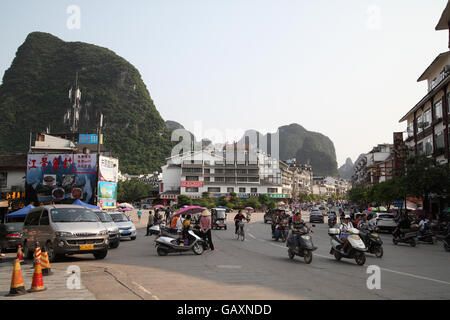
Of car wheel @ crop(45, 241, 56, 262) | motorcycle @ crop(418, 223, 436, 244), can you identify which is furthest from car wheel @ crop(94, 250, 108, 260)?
motorcycle @ crop(418, 223, 436, 244)

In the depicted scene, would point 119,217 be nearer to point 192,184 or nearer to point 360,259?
point 360,259

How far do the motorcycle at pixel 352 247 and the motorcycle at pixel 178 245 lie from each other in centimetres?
509

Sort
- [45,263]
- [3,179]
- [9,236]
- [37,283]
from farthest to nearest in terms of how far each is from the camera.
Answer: [3,179] → [9,236] → [45,263] → [37,283]

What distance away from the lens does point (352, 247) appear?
11789 mm

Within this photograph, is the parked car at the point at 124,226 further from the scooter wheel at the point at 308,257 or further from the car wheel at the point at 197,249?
the scooter wheel at the point at 308,257

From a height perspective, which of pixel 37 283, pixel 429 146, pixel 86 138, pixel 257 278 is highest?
pixel 86 138

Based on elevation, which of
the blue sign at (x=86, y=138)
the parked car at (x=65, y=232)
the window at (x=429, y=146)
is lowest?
the parked car at (x=65, y=232)

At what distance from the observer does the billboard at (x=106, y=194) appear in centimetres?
4134

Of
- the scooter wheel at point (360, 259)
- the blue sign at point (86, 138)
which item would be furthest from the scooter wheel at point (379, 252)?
the blue sign at point (86, 138)

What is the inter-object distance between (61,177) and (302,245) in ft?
115

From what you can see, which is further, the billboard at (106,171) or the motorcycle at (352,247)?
the billboard at (106,171)

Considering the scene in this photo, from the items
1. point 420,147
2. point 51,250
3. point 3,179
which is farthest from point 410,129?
point 3,179
